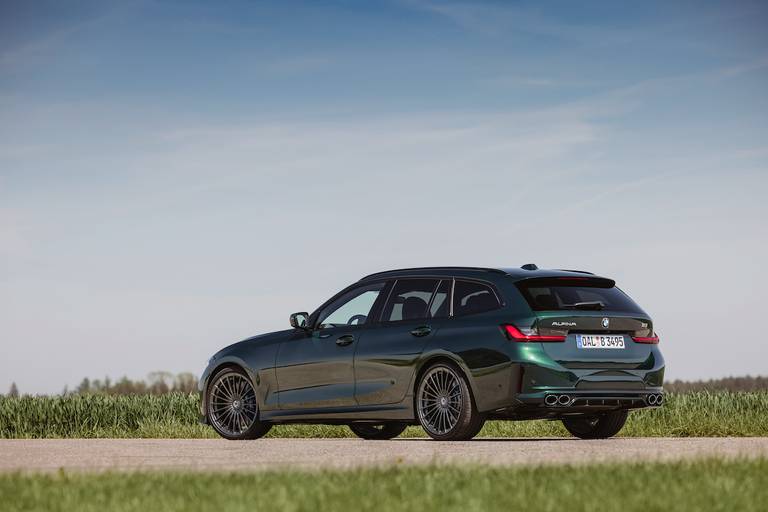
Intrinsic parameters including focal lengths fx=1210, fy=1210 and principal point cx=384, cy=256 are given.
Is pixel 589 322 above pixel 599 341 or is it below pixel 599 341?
above

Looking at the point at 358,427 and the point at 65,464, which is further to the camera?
the point at 358,427

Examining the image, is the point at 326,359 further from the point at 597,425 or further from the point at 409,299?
the point at 597,425

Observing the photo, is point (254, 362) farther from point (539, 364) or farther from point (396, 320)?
point (539, 364)

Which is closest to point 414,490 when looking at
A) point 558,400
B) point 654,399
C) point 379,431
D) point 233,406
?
point 558,400

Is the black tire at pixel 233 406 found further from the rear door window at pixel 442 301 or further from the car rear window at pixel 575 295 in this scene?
the car rear window at pixel 575 295

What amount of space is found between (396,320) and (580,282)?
2032mm

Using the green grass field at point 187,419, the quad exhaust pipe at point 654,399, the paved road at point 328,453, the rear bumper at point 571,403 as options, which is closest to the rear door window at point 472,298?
the rear bumper at point 571,403

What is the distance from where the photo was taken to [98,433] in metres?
18.8

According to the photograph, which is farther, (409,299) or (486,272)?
(409,299)

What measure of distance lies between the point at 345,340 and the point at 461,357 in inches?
70.6

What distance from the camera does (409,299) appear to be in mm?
13312

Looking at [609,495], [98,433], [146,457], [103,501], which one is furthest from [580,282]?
[98,433]

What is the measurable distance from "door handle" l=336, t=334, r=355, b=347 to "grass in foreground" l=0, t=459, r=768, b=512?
478 centimetres

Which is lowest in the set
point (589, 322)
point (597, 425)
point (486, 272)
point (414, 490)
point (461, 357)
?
point (597, 425)
